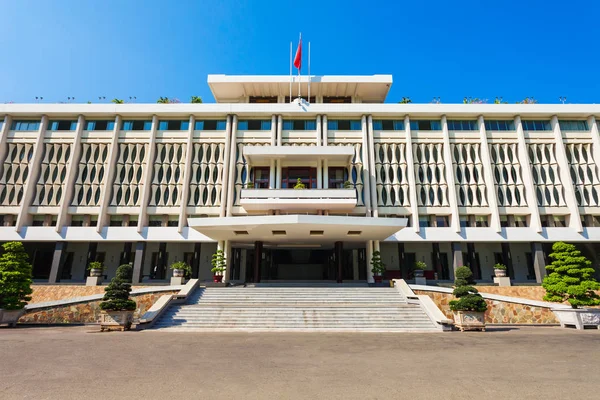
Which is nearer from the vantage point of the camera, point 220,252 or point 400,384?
point 400,384

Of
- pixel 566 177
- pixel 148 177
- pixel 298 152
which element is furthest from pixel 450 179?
pixel 148 177

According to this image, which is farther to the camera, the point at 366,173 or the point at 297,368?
the point at 366,173

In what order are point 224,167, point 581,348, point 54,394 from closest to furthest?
1. point 54,394
2. point 581,348
3. point 224,167

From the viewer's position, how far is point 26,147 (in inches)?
1362

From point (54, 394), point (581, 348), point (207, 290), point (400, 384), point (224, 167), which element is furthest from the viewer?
point (224, 167)

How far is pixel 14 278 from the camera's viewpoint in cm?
1867

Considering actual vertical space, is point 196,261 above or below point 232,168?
below

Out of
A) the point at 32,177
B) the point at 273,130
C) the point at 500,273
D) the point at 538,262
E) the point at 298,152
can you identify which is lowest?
the point at 500,273

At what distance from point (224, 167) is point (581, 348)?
29.5 meters

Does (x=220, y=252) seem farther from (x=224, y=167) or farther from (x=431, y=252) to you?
(x=431, y=252)

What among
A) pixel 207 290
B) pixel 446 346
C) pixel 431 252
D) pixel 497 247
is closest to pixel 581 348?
pixel 446 346

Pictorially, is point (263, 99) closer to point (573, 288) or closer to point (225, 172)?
point (225, 172)

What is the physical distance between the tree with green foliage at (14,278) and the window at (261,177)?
63.4ft

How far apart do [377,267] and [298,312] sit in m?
12.1
